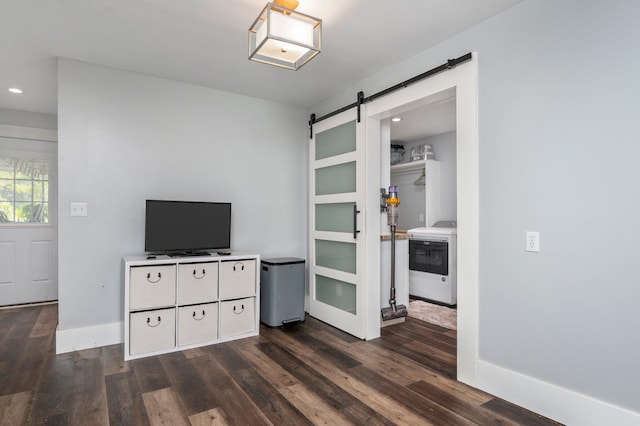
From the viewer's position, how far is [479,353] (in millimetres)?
2408

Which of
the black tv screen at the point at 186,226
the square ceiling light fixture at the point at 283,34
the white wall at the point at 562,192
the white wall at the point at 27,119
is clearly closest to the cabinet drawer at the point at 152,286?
the black tv screen at the point at 186,226

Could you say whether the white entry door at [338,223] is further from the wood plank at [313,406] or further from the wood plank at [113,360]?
the wood plank at [113,360]

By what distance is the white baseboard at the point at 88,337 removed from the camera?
9.87 feet

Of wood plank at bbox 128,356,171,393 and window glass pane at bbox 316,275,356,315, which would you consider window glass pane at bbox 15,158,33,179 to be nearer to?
wood plank at bbox 128,356,171,393

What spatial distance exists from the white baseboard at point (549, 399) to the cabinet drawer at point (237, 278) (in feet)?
6.97

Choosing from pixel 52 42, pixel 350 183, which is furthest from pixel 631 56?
pixel 52 42

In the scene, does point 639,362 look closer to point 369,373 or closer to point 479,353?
point 479,353

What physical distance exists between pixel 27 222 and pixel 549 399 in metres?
5.95

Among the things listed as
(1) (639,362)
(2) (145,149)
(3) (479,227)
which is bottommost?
(1) (639,362)

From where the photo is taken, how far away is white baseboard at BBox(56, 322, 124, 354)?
3.01 meters

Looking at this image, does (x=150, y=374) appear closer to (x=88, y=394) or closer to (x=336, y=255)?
(x=88, y=394)

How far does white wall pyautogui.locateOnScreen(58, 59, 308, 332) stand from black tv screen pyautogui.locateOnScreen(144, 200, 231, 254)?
0.90ft

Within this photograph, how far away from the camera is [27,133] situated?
457 centimetres

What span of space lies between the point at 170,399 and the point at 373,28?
9.56ft
